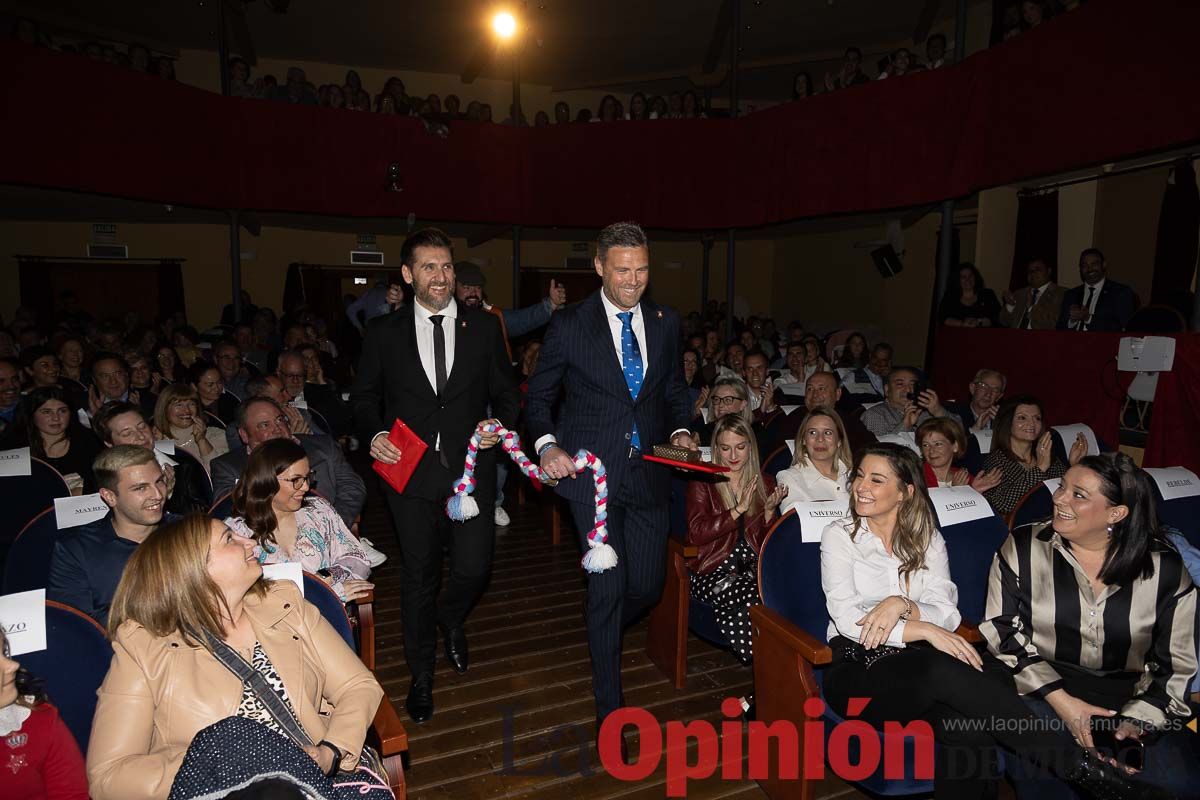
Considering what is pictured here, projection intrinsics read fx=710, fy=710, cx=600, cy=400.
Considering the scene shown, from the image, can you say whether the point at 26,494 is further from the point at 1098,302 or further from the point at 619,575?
the point at 1098,302

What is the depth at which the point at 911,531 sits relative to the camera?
2.47 meters

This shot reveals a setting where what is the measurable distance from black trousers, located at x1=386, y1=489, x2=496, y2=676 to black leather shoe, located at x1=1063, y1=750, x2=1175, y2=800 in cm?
208

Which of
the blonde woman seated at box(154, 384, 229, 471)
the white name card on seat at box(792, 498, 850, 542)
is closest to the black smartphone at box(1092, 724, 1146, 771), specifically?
the white name card on seat at box(792, 498, 850, 542)

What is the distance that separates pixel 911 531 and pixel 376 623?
9.16 feet

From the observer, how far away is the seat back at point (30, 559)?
104 inches

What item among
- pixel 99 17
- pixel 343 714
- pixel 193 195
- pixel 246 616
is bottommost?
pixel 343 714

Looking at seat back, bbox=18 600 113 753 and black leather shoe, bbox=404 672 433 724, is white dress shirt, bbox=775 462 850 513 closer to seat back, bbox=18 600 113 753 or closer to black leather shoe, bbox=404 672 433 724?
black leather shoe, bbox=404 672 433 724

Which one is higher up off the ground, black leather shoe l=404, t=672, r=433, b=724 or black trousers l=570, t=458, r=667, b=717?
black trousers l=570, t=458, r=667, b=717

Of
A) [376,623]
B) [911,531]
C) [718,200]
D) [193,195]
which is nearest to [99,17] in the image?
[193,195]

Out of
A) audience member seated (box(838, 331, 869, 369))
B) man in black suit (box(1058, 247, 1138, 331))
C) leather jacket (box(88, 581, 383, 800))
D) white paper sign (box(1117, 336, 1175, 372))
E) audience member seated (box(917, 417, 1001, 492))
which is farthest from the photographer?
audience member seated (box(838, 331, 869, 369))

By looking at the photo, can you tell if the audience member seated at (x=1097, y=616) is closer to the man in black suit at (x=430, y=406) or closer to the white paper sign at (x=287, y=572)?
→ the man in black suit at (x=430, y=406)

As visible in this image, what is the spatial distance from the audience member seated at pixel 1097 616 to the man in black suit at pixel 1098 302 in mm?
4609

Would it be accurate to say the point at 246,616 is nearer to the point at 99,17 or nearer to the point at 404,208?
the point at 404,208

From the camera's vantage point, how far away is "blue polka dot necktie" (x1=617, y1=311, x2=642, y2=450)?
2670mm
